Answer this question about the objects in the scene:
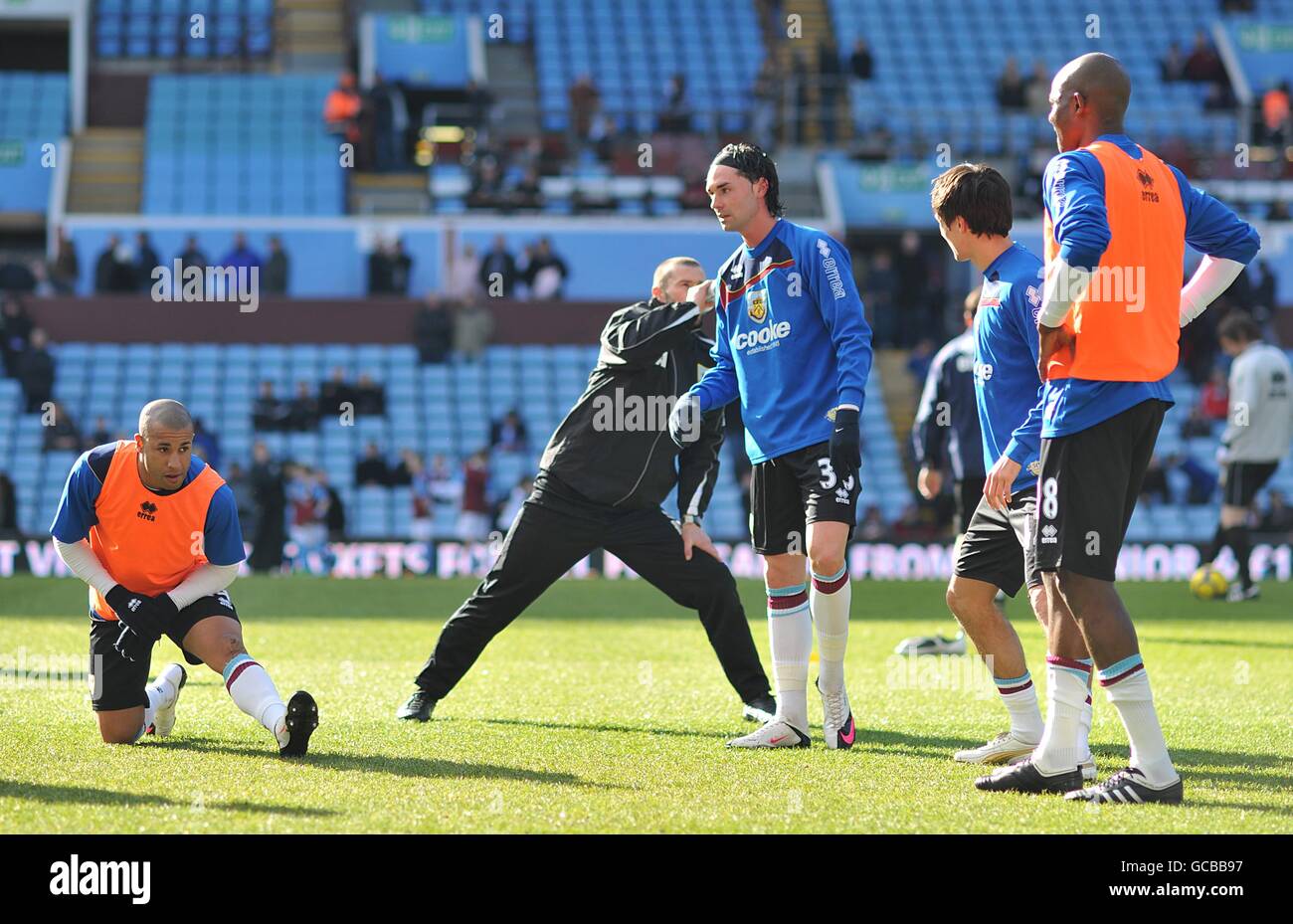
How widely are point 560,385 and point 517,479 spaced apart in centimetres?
265

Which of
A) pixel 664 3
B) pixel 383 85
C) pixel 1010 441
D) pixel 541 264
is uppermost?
pixel 664 3

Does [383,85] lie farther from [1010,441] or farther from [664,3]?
[1010,441]

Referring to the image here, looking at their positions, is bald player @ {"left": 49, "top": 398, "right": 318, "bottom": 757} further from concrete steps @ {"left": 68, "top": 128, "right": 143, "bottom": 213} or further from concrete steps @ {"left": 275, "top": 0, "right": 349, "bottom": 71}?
concrete steps @ {"left": 275, "top": 0, "right": 349, "bottom": 71}

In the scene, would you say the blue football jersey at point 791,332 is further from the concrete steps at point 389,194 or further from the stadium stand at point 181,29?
the stadium stand at point 181,29

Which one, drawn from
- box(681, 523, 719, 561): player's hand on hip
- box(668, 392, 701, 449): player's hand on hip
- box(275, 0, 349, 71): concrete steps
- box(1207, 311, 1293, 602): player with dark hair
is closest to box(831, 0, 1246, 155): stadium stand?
box(275, 0, 349, 71): concrete steps

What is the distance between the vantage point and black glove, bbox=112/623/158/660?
6.35 meters

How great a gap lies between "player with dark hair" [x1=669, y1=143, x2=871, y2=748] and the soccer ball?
8.73 metres

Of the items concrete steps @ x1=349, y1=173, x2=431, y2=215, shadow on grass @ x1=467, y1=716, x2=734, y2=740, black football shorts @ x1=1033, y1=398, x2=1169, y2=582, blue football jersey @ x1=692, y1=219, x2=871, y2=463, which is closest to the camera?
black football shorts @ x1=1033, y1=398, x2=1169, y2=582

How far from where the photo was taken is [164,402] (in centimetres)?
634

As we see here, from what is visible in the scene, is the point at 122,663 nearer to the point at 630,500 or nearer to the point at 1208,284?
the point at 630,500

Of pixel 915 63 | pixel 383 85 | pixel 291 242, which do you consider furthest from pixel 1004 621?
pixel 915 63

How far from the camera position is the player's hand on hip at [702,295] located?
7133 millimetres

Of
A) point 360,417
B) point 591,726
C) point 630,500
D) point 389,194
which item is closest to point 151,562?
point 591,726
